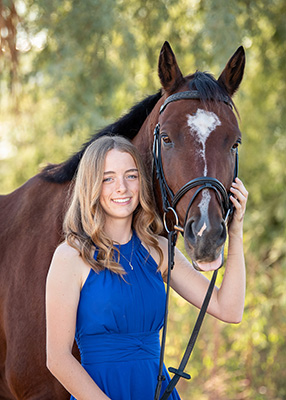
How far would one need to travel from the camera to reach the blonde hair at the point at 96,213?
6.63 ft

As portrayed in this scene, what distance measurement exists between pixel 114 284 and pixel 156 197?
1.96 feet

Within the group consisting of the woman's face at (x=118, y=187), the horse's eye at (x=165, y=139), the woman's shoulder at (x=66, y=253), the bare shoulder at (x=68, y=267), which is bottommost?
the bare shoulder at (x=68, y=267)

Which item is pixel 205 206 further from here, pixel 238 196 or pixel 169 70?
pixel 169 70

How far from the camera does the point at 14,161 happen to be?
7488mm

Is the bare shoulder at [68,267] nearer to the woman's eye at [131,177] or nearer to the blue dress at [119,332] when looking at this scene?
the blue dress at [119,332]

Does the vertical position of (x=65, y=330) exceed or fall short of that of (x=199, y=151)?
it falls short

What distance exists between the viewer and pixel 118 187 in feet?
6.88

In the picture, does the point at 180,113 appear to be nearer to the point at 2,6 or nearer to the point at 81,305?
the point at 81,305

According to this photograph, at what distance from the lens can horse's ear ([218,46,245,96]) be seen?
2.38 m

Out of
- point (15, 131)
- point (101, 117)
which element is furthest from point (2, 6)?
point (15, 131)

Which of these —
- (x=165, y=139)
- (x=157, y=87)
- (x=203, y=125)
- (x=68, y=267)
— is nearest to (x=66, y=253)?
(x=68, y=267)

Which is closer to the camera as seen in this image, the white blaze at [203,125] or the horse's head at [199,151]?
the horse's head at [199,151]

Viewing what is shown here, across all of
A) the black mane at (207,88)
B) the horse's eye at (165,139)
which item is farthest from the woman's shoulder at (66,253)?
the black mane at (207,88)

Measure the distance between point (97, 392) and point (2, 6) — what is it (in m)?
3.84
